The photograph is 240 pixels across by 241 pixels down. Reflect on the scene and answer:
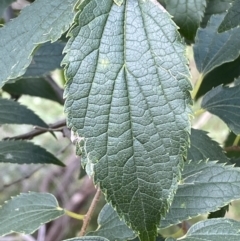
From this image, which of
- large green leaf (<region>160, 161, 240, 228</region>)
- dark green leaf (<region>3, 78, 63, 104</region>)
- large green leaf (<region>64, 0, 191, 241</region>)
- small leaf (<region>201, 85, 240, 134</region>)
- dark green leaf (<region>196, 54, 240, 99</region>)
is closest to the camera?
large green leaf (<region>64, 0, 191, 241</region>)

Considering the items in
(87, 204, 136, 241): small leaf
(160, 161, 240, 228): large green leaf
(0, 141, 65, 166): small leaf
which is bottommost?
(0, 141, 65, 166): small leaf

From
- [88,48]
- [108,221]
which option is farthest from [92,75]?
[108,221]

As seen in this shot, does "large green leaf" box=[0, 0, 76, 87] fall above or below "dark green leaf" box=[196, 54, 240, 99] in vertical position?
above

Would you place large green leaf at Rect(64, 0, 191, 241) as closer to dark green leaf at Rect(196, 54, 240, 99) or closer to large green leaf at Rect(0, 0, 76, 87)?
large green leaf at Rect(0, 0, 76, 87)

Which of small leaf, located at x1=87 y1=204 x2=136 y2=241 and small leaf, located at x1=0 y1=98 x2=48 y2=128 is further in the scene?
small leaf, located at x1=0 y1=98 x2=48 y2=128

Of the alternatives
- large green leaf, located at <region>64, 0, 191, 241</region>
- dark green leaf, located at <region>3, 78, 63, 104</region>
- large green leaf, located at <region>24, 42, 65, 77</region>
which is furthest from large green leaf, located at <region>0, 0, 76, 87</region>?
dark green leaf, located at <region>3, 78, 63, 104</region>

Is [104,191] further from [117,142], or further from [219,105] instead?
[219,105]

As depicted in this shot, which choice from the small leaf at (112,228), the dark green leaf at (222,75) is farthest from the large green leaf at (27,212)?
the dark green leaf at (222,75)
